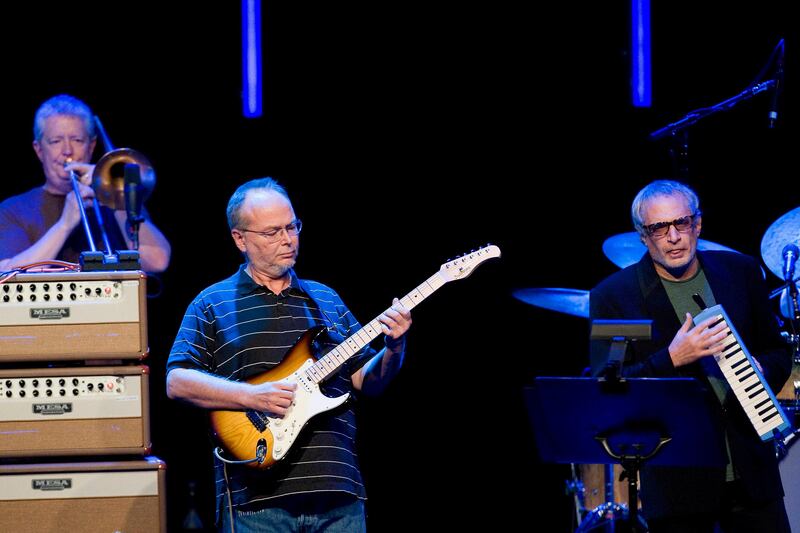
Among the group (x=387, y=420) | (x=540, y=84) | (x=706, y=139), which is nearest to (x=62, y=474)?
(x=387, y=420)

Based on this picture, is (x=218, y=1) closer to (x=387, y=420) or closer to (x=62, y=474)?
(x=387, y=420)

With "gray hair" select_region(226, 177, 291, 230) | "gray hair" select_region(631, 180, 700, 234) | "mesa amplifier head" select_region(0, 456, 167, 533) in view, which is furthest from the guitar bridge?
"gray hair" select_region(631, 180, 700, 234)

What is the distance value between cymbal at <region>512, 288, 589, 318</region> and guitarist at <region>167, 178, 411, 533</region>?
1.40 metres

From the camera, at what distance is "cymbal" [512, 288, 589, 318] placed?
16.7 feet

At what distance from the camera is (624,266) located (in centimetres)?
511

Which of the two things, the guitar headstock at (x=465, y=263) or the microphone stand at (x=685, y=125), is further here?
the microphone stand at (x=685, y=125)

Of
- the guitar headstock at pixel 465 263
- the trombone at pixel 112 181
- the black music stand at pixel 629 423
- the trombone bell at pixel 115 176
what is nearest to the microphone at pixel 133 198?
the trombone at pixel 112 181

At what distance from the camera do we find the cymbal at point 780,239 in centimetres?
496

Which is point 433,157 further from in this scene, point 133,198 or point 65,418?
point 65,418

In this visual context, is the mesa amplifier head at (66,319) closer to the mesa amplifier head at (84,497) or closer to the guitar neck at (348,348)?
the mesa amplifier head at (84,497)

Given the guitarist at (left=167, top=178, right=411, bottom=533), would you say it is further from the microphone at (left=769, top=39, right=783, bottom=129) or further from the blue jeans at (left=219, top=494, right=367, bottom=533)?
the microphone at (left=769, top=39, right=783, bottom=129)

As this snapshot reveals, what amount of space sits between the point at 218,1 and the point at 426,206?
1.58m

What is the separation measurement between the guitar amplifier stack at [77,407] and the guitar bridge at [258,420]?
16.7 inches

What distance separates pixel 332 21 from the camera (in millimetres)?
5852
